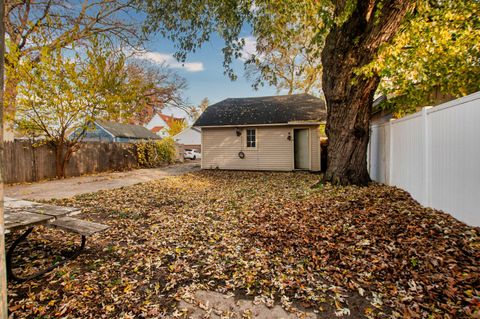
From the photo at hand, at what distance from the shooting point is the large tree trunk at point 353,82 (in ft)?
17.6

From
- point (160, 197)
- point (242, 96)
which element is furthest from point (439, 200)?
point (242, 96)

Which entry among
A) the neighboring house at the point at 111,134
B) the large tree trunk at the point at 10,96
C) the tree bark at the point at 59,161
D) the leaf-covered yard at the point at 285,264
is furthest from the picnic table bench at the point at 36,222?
the neighboring house at the point at 111,134

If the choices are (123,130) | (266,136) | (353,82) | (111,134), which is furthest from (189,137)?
(353,82)

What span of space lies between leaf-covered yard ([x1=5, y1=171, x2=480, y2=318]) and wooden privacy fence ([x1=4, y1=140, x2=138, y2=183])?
7.07 meters

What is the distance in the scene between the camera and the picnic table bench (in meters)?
2.56

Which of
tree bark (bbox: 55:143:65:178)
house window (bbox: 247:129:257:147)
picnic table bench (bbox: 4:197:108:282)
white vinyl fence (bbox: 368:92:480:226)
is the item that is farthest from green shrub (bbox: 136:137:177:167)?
white vinyl fence (bbox: 368:92:480:226)

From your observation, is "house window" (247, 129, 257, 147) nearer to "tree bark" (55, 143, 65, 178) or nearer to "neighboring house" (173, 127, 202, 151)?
"tree bark" (55, 143, 65, 178)

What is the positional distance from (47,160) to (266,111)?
9.84 m

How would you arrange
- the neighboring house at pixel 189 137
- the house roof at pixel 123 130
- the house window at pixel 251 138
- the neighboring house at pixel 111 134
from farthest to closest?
1. the neighboring house at pixel 189 137
2. the house roof at pixel 123 130
3. the neighboring house at pixel 111 134
4. the house window at pixel 251 138

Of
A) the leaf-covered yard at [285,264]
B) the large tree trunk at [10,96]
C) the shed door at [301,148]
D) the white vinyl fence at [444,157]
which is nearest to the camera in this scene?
the leaf-covered yard at [285,264]

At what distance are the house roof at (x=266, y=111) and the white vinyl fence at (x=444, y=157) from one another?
6745mm

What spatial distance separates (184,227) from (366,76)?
4.80 m

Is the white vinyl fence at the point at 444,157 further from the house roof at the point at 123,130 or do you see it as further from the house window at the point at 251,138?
the house roof at the point at 123,130

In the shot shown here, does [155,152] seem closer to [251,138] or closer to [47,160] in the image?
[47,160]
